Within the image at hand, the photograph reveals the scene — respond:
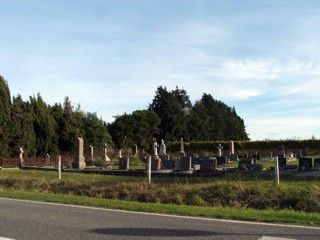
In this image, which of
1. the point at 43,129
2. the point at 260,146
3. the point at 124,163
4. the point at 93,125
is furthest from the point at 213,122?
the point at 124,163

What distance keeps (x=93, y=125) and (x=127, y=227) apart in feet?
139

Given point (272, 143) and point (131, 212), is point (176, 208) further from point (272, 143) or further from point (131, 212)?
point (272, 143)

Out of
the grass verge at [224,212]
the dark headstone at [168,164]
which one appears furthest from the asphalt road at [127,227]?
the dark headstone at [168,164]

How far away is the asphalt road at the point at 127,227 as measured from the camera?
24.0 ft

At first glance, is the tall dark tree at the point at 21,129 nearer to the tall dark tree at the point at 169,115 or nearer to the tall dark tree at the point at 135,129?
the tall dark tree at the point at 135,129

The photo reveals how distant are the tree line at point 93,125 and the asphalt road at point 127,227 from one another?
96.8ft

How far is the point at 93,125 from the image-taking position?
50.0m

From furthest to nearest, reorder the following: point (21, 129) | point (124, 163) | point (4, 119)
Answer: point (21, 129)
point (4, 119)
point (124, 163)

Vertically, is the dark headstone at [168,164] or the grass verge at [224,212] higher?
the dark headstone at [168,164]

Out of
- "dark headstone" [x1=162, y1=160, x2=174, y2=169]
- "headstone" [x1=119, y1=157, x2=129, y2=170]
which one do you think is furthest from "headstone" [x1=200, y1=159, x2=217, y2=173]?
"headstone" [x1=119, y1=157, x2=129, y2=170]

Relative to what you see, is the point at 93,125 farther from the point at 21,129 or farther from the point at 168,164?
the point at 168,164

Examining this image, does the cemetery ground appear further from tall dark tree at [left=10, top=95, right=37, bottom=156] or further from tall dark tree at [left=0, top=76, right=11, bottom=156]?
tall dark tree at [left=10, top=95, right=37, bottom=156]

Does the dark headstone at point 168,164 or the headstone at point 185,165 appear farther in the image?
the dark headstone at point 168,164

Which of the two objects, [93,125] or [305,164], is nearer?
[305,164]
